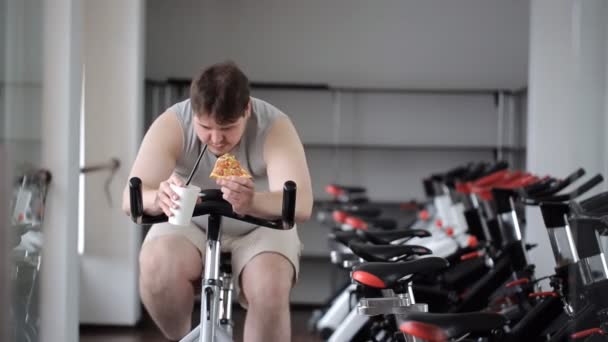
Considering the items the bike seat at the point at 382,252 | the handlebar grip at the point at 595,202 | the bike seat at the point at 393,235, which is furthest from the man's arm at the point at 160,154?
the bike seat at the point at 393,235

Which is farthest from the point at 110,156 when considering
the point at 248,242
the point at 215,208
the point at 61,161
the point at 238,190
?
the point at 238,190

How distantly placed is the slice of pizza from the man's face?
7 cm

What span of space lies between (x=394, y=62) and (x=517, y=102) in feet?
2.86

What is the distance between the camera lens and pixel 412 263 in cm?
191

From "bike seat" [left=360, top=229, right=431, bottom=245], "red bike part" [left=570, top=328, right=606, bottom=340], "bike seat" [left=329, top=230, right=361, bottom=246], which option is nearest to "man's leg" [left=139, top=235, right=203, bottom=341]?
"red bike part" [left=570, top=328, right=606, bottom=340]

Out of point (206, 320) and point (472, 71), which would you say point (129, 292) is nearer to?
point (206, 320)

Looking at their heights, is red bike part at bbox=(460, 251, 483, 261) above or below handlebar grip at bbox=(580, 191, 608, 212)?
below

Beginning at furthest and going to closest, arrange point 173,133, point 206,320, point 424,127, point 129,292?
point 424,127
point 129,292
point 173,133
point 206,320

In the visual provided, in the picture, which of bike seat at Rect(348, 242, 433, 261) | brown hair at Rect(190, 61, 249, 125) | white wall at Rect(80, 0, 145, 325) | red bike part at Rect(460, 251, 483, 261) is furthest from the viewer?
red bike part at Rect(460, 251, 483, 261)

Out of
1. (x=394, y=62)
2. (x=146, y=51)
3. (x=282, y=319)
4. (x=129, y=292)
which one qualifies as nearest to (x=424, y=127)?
(x=394, y=62)

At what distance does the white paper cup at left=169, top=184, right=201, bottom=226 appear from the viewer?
162 cm

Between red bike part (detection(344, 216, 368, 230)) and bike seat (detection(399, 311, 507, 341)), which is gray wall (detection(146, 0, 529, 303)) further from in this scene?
bike seat (detection(399, 311, 507, 341))

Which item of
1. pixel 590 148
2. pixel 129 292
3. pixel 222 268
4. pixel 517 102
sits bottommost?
pixel 129 292

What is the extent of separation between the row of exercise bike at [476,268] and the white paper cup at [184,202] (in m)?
0.38
